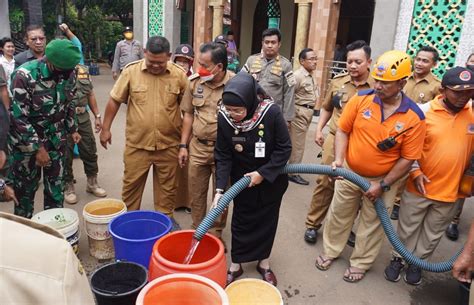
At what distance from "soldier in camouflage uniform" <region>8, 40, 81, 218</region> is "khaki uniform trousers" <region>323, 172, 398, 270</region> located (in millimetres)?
2384

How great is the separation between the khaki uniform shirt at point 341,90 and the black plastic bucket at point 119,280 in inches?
89.2

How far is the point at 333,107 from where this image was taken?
3.83m

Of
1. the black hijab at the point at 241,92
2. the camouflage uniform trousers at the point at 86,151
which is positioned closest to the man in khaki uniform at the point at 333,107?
the black hijab at the point at 241,92

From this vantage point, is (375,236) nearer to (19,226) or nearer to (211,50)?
(211,50)

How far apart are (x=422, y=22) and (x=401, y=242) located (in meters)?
4.53

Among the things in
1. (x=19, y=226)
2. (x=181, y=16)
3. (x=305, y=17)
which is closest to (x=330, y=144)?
(x=19, y=226)

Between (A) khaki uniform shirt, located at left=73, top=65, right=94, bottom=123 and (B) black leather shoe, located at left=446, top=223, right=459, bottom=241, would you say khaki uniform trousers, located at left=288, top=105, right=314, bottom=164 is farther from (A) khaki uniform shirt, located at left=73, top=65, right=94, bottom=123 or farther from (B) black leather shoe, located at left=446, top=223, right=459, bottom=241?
(A) khaki uniform shirt, located at left=73, top=65, right=94, bottom=123

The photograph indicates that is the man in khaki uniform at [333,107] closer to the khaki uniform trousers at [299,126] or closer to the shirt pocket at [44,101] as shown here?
the khaki uniform trousers at [299,126]

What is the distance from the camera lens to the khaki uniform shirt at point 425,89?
13.9 ft

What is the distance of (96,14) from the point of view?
2019 cm

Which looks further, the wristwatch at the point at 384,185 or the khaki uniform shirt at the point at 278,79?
Result: the khaki uniform shirt at the point at 278,79

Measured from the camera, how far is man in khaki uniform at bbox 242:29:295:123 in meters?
4.70

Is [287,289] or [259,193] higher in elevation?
[259,193]

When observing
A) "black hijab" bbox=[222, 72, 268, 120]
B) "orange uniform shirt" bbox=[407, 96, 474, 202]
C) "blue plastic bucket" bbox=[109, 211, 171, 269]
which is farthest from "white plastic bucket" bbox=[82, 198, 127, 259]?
"orange uniform shirt" bbox=[407, 96, 474, 202]
